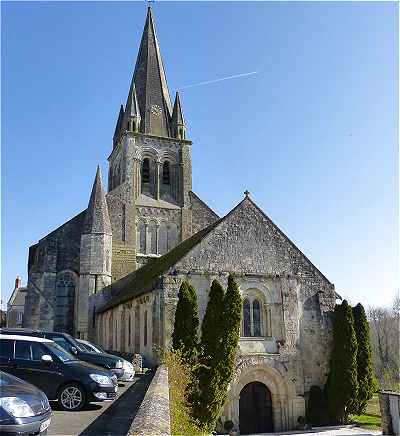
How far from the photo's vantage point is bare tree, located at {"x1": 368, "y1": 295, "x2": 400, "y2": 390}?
45175 millimetres

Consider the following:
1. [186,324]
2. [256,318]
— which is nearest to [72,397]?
[186,324]

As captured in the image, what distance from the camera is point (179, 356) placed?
58.7 ft

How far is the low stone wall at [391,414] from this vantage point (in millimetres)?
21064

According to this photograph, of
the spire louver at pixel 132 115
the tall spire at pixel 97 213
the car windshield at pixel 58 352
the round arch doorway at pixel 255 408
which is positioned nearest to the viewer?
the car windshield at pixel 58 352

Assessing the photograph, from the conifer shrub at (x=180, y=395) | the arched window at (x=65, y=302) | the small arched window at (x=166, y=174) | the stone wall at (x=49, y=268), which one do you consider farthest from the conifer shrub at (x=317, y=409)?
the small arched window at (x=166, y=174)

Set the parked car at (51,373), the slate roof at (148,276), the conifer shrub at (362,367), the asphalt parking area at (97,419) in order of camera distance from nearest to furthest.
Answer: the asphalt parking area at (97,419) → the parked car at (51,373) → the conifer shrub at (362,367) → the slate roof at (148,276)

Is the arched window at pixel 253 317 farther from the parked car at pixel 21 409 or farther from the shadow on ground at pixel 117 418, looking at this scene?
the parked car at pixel 21 409

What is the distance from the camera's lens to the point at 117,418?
9.95m

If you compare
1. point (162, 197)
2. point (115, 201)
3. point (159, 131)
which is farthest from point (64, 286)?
point (159, 131)

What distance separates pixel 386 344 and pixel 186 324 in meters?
43.1

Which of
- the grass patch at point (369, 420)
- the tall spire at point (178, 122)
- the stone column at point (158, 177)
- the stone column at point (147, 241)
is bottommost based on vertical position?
the grass patch at point (369, 420)

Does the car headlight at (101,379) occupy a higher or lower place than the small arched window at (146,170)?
lower

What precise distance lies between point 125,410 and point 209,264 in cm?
1191

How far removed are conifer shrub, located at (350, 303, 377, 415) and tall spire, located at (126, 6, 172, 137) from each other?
76.7 ft
